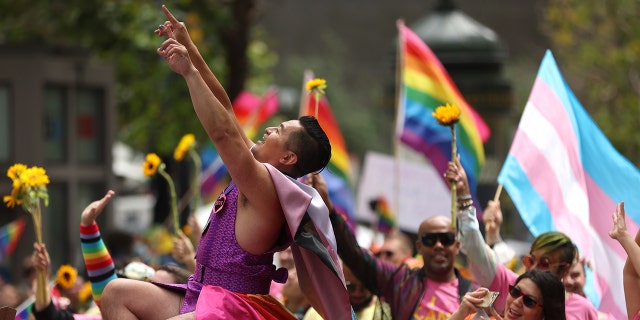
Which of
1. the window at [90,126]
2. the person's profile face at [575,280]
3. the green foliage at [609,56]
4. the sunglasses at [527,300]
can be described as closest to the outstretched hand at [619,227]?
the sunglasses at [527,300]

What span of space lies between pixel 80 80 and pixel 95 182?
54.5 inches

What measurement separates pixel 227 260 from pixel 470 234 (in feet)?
5.39

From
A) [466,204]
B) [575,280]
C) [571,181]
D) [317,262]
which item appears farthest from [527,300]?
[571,181]

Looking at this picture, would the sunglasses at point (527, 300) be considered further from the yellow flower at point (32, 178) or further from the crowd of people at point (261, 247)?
the yellow flower at point (32, 178)

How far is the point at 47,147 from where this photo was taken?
17766 millimetres

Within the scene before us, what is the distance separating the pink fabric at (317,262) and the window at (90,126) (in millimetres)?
13010

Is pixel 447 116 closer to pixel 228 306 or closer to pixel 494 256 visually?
pixel 494 256

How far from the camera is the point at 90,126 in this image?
18.7 meters

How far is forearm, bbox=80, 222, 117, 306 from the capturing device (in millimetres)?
6855

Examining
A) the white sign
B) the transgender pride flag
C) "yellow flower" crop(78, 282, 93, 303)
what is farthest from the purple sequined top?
the white sign

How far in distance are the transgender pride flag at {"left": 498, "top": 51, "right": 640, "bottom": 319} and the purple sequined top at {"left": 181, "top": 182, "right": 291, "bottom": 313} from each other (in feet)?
8.77

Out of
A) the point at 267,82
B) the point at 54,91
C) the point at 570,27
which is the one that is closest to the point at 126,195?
the point at 267,82

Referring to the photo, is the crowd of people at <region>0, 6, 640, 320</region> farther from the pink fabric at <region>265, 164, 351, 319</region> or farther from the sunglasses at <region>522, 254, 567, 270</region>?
the sunglasses at <region>522, 254, 567, 270</region>

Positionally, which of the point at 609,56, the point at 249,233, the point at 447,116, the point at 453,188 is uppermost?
the point at 609,56
